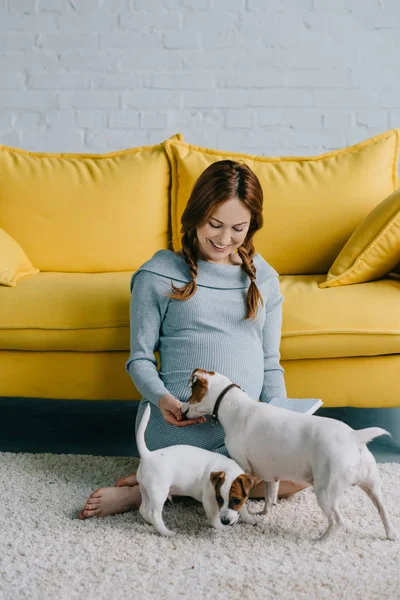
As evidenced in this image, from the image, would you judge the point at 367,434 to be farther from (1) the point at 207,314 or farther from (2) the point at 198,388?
(1) the point at 207,314

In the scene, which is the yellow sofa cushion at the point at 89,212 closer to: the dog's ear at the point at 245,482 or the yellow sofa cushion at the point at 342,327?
the yellow sofa cushion at the point at 342,327

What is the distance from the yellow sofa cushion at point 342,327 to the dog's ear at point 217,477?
55 centimetres

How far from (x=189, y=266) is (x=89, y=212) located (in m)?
0.77

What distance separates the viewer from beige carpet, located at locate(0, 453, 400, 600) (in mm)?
1194

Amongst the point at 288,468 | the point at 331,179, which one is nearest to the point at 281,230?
the point at 331,179

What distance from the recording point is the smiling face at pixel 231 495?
1.31 metres

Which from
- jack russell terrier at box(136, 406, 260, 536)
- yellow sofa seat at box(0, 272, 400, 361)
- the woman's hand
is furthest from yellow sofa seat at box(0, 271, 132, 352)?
jack russell terrier at box(136, 406, 260, 536)

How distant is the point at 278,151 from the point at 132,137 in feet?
2.01

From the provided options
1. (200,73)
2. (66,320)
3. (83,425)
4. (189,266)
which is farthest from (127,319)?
(200,73)

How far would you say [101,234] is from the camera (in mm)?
2346

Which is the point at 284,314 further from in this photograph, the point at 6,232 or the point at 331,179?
the point at 6,232

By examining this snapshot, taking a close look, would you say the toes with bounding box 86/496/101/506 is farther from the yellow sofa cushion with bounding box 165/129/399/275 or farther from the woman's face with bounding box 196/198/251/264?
the yellow sofa cushion with bounding box 165/129/399/275

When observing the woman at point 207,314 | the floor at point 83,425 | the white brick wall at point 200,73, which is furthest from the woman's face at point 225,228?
the white brick wall at point 200,73

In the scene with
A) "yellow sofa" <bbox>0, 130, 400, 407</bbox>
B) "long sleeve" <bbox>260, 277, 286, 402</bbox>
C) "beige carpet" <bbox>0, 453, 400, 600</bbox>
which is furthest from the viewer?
"yellow sofa" <bbox>0, 130, 400, 407</bbox>
